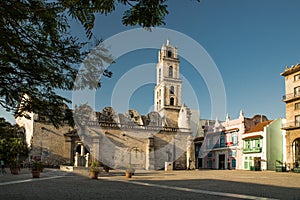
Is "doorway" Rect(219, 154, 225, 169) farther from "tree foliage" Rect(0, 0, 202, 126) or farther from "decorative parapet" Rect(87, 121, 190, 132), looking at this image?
"tree foliage" Rect(0, 0, 202, 126)

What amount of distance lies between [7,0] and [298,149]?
4114cm

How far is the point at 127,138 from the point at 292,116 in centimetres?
2245

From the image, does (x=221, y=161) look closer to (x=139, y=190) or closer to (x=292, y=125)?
(x=292, y=125)

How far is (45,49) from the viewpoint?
4.94m

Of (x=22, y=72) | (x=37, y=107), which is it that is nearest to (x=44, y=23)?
(x=22, y=72)

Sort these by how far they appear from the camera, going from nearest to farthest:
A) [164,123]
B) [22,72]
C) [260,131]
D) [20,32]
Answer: [20,32]
[22,72]
[260,131]
[164,123]

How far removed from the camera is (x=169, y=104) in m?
50.3

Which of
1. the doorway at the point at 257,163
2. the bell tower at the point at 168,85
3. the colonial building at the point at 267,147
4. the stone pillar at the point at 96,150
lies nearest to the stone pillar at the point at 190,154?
the bell tower at the point at 168,85

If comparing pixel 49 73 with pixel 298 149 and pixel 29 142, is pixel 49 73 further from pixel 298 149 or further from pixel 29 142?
pixel 298 149

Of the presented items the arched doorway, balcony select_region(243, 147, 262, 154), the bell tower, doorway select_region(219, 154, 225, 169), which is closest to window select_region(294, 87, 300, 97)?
the arched doorway

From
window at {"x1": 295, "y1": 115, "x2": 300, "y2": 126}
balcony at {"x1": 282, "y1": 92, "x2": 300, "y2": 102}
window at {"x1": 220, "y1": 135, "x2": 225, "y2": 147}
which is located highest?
balcony at {"x1": 282, "y1": 92, "x2": 300, "y2": 102}

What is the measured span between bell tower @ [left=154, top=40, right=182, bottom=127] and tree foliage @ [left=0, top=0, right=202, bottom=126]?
4297 cm

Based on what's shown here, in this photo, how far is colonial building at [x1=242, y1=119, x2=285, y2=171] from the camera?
3988 cm

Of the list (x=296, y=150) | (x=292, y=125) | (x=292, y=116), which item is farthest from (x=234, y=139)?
(x=292, y=116)
